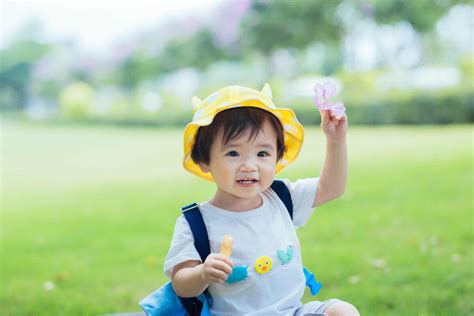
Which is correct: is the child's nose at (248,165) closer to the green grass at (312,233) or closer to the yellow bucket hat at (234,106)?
the yellow bucket hat at (234,106)

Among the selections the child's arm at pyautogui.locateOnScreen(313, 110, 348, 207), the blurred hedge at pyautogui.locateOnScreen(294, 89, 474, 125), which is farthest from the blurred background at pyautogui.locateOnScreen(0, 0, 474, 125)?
the child's arm at pyautogui.locateOnScreen(313, 110, 348, 207)

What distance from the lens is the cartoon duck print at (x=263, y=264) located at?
6.23ft

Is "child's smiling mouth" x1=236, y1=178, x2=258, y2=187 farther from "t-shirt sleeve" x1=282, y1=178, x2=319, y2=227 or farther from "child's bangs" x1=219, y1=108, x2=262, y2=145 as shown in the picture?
"t-shirt sleeve" x1=282, y1=178, x2=319, y2=227

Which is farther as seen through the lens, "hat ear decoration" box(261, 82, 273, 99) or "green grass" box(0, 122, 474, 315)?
"green grass" box(0, 122, 474, 315)

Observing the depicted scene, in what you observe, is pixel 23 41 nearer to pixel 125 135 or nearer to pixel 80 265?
pixel 125 135

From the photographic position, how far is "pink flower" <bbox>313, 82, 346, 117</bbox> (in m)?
1.92

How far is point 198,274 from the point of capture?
1787mm

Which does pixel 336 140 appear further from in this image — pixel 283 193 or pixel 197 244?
pixel 197 244

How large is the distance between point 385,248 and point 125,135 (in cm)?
1302

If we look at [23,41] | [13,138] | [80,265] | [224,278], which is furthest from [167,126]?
[224,278]

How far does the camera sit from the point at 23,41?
29.3 meters

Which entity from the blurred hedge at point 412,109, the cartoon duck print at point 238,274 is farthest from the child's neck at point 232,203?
the blurred hedge at point 412,109

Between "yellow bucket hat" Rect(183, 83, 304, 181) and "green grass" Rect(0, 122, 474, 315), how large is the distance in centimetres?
143

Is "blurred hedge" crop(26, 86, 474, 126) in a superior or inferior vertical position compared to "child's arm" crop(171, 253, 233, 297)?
superior
